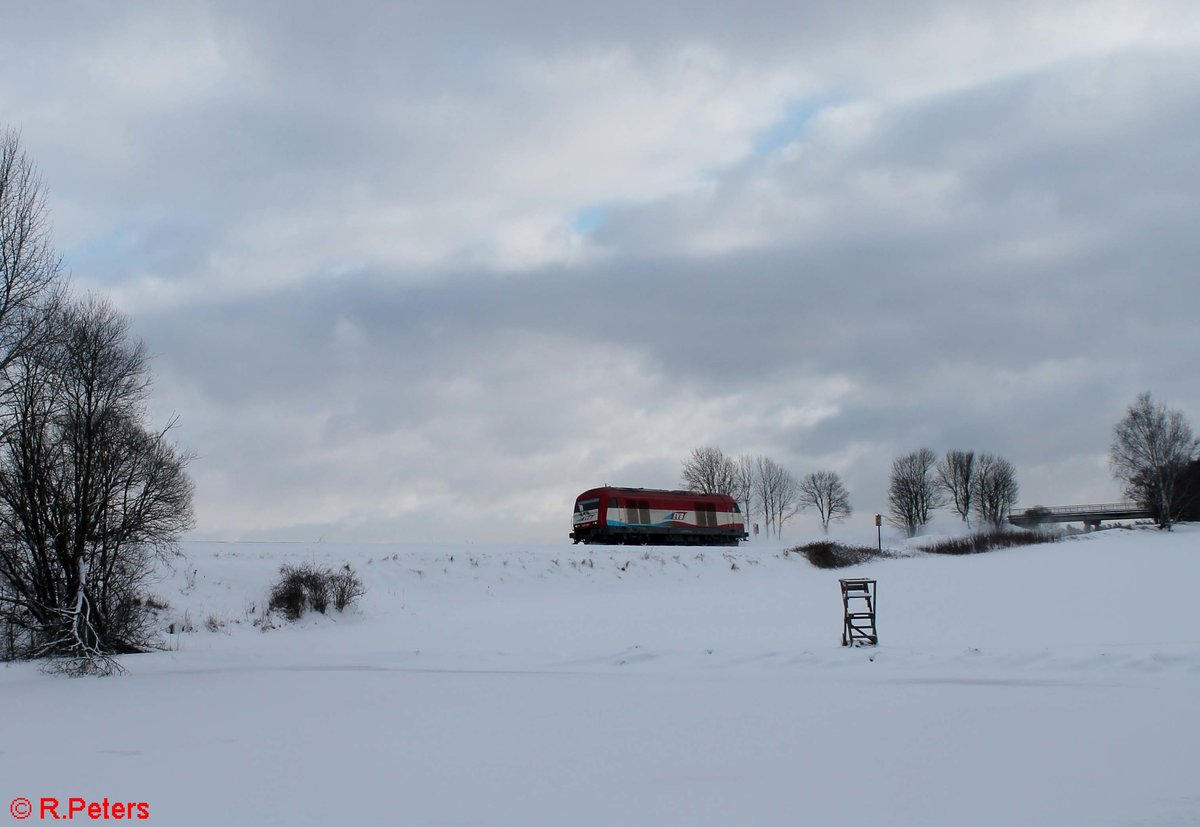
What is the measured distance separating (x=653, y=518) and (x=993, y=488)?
222ft

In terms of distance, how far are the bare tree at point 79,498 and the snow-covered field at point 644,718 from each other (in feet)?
4.10

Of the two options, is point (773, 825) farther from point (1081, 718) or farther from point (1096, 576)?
point (1096, 576)

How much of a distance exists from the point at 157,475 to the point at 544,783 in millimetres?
14450

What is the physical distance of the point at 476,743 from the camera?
9.95 metres

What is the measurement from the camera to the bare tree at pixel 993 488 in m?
105

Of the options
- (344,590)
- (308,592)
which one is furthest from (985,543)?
(308,592)

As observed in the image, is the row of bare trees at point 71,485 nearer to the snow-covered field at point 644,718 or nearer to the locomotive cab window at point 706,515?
the snow-covered field at point 644,718

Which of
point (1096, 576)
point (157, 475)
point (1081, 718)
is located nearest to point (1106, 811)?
point (1081, 718)

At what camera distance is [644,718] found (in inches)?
441

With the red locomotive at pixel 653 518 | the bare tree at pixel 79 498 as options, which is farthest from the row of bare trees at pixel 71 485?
the red locomotive at pixel 653 518

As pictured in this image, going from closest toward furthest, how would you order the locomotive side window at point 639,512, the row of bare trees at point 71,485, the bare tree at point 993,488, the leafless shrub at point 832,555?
1. the row of bare trees at point 71,485
2. the leafless shrub at point 832,555
3. the locomotive side window at point 639,512
4. the bare tree at point 993,488

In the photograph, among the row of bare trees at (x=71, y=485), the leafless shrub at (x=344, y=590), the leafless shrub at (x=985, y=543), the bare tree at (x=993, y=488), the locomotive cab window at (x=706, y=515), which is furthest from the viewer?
the bare tree at (x=993, y=488)

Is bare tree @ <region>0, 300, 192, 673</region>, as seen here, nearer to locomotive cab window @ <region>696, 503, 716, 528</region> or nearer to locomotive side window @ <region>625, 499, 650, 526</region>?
locomotive side window @ <region>625, 499, 650, 526</region>

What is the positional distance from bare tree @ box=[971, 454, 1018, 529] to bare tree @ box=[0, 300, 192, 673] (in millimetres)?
100056
